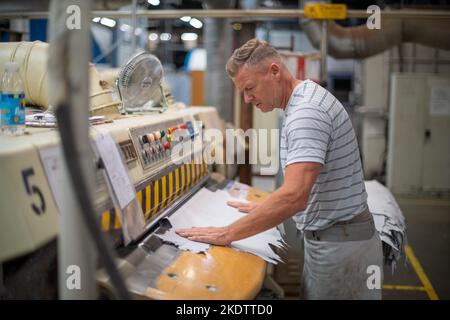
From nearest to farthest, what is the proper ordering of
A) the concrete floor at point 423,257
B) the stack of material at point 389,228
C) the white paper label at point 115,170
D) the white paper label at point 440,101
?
1. the white paper label at point 115,170
2. the stack of material at point 389,228
3. the concrete floor at point 423,257
4. the white paper label at point 440,101

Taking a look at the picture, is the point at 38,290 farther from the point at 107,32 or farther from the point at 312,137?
the point at 107,32

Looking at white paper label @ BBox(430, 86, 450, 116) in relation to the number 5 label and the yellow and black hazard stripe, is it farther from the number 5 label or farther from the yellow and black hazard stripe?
the number 5 label

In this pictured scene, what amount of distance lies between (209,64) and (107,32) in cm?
424

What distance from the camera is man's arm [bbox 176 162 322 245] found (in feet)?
4.83

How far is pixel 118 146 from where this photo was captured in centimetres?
152

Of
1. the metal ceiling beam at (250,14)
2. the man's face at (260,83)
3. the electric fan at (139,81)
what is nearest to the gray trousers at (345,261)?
the man's face at (260,83)

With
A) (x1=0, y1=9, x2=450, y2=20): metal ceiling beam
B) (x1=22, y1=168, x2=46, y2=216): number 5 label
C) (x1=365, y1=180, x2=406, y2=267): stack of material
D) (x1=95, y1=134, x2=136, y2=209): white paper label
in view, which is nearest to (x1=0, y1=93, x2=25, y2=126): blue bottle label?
(x1=95, y1=134, x2=136, y2=209): white paper label

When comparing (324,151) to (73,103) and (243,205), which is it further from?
(73,103)

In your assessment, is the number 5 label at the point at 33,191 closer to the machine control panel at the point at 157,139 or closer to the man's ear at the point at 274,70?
the machine control panel at the point at 157,139

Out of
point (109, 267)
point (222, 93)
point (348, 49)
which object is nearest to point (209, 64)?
point (222, 93)

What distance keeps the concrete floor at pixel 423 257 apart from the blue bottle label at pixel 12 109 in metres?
1.88

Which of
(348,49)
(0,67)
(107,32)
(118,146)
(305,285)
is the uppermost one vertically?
(107,32)

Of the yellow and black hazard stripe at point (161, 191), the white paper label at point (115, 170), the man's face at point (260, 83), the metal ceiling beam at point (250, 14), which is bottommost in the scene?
the yellow and black hazard stripe at point (161, 191)

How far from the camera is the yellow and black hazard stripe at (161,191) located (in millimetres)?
1401
